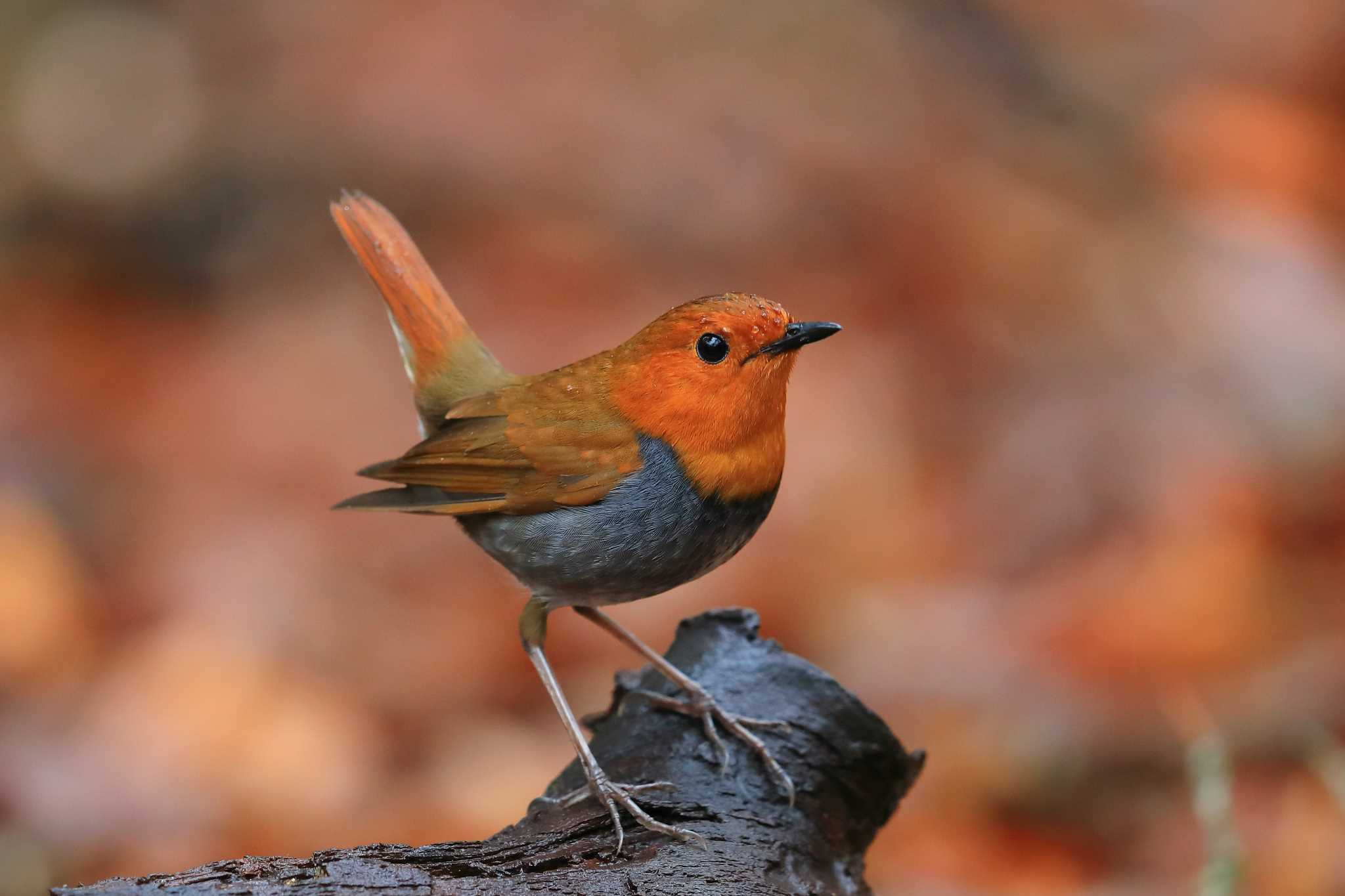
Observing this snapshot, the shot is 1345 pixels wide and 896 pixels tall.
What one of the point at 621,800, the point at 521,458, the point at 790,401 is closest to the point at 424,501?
the point at 521,458

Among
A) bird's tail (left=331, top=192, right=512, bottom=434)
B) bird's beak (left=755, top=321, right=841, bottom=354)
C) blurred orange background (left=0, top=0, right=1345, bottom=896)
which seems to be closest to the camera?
bird's beak (left=755, top=321, right=841, bottom=354)

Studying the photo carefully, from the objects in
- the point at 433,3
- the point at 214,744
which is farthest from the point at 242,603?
the point at 433,3

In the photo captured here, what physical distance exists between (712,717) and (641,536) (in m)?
0.45

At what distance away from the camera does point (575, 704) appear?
17.9ft

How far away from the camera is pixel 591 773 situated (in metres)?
3.00

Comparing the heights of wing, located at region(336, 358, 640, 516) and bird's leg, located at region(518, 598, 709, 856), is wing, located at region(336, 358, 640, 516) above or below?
above

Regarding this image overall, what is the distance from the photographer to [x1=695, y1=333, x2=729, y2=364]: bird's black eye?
304 cm

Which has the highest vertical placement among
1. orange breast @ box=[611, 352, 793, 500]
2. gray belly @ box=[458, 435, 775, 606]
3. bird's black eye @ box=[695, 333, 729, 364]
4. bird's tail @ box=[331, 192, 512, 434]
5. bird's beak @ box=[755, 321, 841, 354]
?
bird's tail @ box=[331, 192, 512, 434]

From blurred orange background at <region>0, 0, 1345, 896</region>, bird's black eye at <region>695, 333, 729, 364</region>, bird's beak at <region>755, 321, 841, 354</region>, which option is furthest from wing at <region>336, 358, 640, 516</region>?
blurred orange background at <region>0, 0, 1345, 896</region>

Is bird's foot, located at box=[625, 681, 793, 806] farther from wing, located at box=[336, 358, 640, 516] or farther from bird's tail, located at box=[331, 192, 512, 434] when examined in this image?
bird's tail, located at box=[331, 192, 512, 434]

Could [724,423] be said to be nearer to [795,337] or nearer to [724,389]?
[724,389]

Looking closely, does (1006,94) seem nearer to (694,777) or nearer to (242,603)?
(242,603)

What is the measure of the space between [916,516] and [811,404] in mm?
Answer: 742

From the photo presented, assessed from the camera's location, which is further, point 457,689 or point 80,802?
point 457,689
